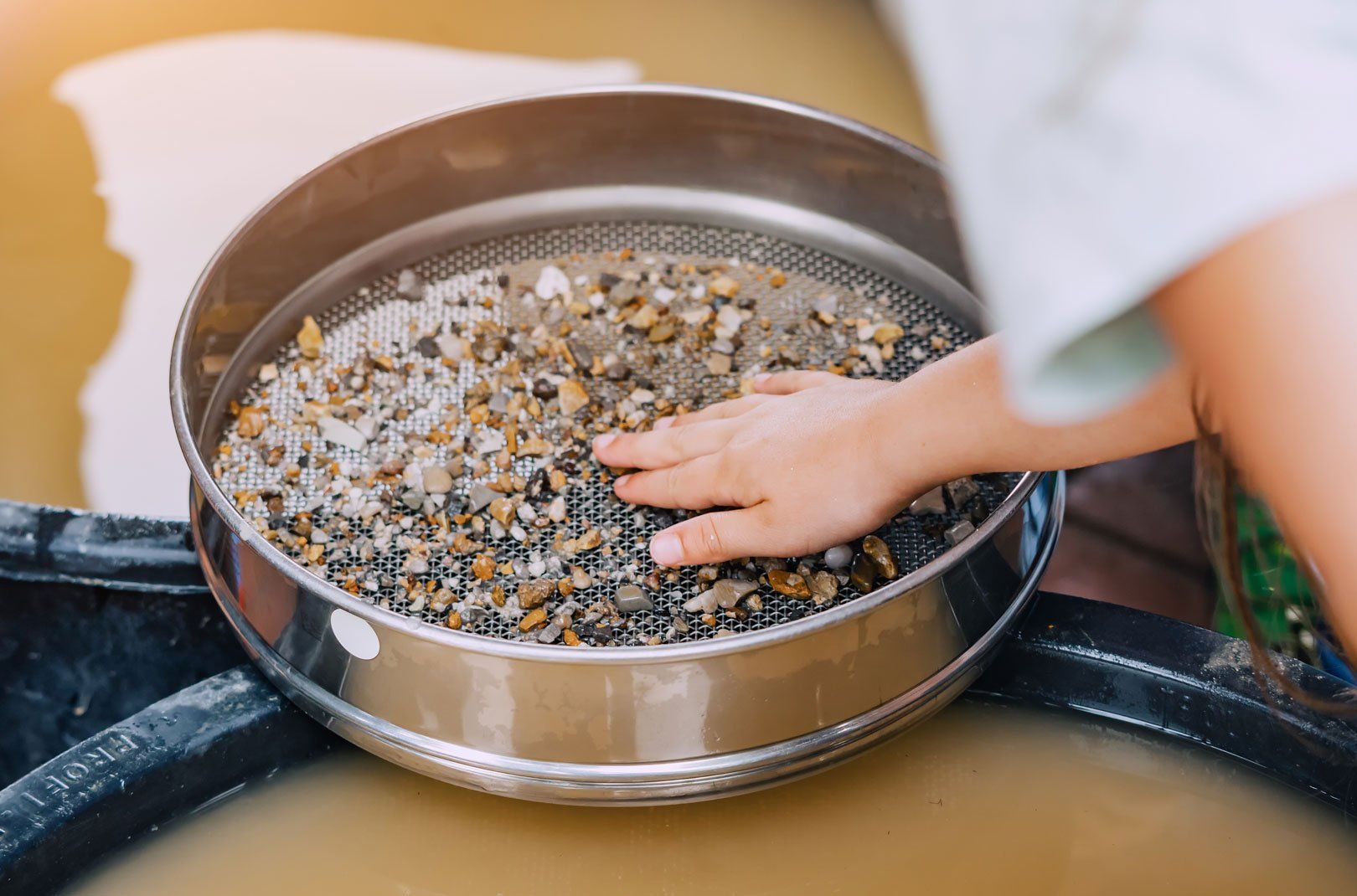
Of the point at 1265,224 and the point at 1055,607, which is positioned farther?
the point at 1055,607

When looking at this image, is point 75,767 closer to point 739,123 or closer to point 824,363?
point 824,363

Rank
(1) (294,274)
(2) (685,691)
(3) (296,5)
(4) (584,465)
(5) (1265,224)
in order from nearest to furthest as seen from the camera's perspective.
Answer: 1. (5) (1265,224)
2. (2) (685,691)
3. (4) (584,465)
4. (1) (294,274)
5. (3) (296,5)

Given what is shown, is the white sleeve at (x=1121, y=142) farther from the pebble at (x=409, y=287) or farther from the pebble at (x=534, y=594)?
the pebble at (x=409, y=287)

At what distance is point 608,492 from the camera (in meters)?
0.79

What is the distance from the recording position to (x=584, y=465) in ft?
2.65

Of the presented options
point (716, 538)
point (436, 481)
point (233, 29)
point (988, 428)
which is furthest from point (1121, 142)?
point (233, 29)

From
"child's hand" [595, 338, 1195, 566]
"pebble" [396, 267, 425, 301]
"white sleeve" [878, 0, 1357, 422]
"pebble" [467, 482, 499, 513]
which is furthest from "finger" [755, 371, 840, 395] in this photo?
"white sleeve" [878, 0, 1357, 422]

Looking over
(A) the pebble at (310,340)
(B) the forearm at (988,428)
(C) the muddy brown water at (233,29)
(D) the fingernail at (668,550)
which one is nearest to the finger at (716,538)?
(D) the fingernail at (668,550)

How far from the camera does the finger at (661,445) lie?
75cm

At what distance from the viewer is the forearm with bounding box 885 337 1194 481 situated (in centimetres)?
54

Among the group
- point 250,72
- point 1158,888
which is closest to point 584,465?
point 1158,888

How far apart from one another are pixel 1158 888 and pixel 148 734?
24.8 inches

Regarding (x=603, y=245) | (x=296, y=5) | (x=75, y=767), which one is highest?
(x=296, y=5)

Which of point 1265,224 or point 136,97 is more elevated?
point 1265,224
